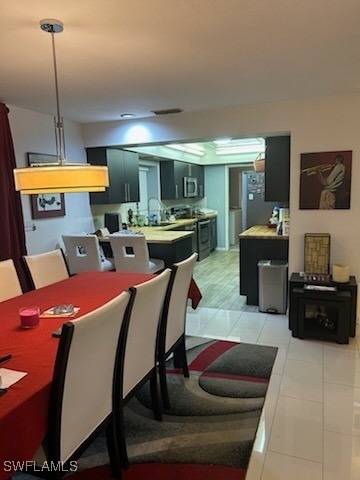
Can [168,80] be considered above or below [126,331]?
above

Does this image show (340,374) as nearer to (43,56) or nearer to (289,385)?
(289,385)

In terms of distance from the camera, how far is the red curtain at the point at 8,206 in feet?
11.5

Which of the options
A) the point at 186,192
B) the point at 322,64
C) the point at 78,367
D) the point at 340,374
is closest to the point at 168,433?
the point at 78,367

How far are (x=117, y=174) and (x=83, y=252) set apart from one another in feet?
4.59

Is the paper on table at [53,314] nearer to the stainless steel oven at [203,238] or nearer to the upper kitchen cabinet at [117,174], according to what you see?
the upper kitchen cabinet at [117,174]

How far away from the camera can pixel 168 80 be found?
9.82 feet

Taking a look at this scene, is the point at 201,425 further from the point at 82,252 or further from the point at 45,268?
the point at 82,252

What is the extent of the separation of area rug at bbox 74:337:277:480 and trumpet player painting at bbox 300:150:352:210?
1694 mm

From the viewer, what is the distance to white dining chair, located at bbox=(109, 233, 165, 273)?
13.1ft

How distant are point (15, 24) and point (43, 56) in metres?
0.45

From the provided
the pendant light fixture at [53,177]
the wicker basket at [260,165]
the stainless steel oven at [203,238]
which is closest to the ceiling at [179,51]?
the pendant light fixture at [53,177]

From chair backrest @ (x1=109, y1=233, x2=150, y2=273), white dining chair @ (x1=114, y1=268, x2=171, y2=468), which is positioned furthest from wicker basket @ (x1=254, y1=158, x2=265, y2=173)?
white dining chair @ (x1=114, y1=268, x2=171, y2=468)

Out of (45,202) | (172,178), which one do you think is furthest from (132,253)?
(172,178)

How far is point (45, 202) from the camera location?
4.17 metres
